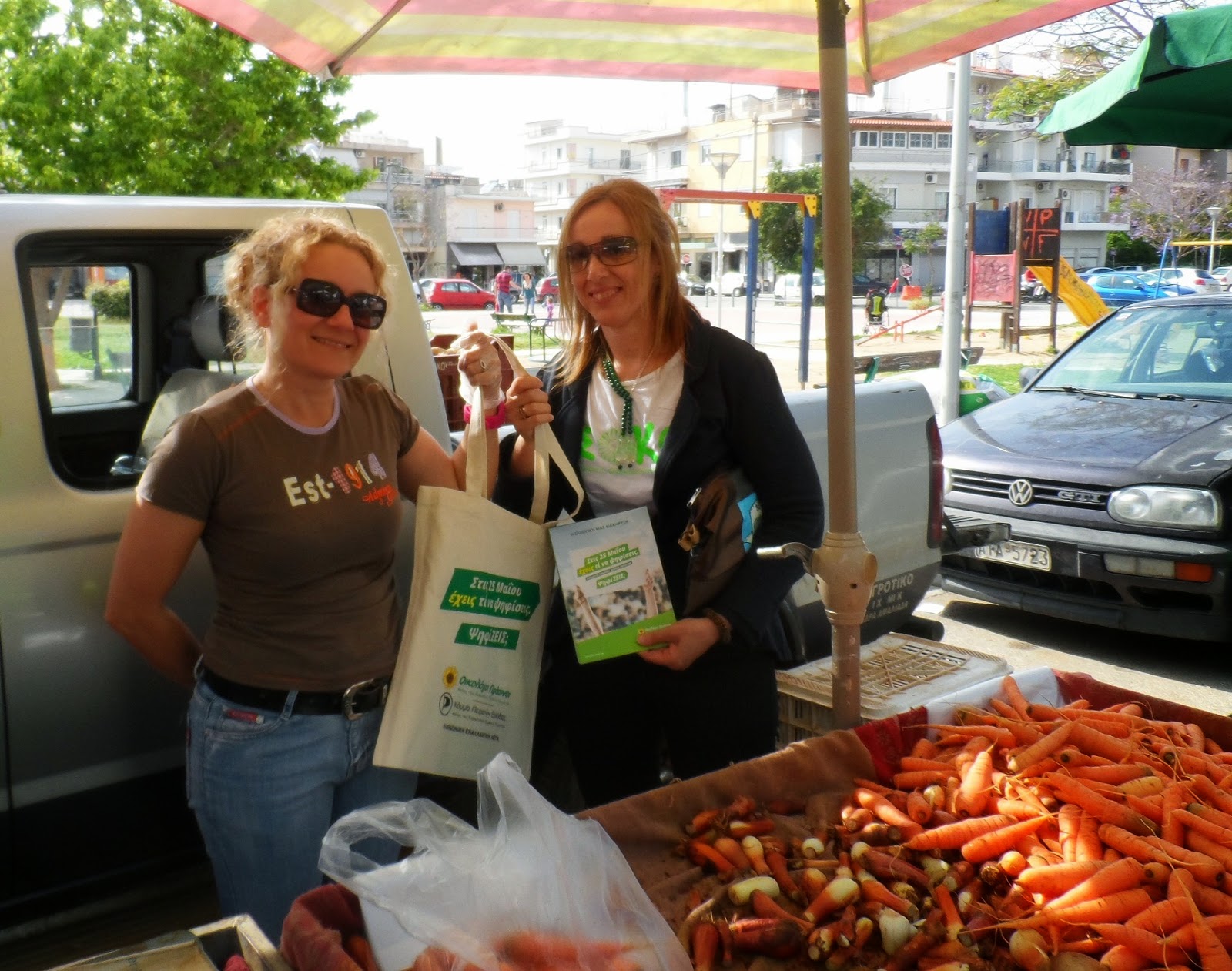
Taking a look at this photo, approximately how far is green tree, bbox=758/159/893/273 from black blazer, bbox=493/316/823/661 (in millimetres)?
50251

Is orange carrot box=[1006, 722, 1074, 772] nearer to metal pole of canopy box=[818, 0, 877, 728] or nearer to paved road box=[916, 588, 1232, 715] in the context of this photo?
metal pole of canopy box=[818, 0, 877, 728]

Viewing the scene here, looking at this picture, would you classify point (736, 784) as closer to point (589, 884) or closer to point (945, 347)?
point (589, 884)

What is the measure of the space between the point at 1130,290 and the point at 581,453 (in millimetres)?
41278

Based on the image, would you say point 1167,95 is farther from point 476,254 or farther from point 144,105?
point 476,254

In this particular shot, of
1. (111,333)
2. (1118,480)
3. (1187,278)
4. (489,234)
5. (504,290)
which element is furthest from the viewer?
(489,234)

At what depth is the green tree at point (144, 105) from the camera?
40.1 feet

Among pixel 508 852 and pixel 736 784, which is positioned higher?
pixel 508 852

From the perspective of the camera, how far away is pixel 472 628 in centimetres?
223

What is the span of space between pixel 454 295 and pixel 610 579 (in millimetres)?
41038

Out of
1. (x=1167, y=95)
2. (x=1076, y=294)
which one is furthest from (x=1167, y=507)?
(x=1076, y=294)

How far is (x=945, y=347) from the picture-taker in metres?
11.5

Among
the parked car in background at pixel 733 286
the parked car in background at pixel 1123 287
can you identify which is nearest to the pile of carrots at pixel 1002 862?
the parked car in background at pixel 1123 287

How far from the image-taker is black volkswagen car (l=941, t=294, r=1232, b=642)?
5469 millimetres

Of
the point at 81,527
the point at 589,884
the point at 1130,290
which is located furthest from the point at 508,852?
the point at 1130,290
